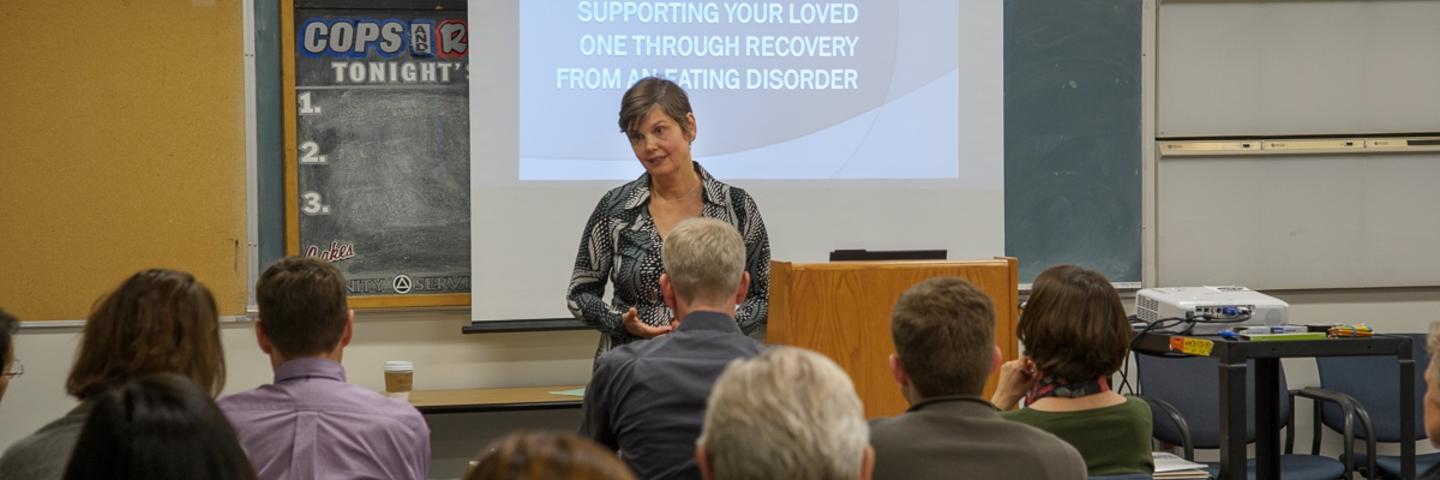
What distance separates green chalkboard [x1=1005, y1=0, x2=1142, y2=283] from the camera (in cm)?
526

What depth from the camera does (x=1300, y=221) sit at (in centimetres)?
545

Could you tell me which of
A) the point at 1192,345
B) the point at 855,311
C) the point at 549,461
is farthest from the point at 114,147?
the point at 549,461

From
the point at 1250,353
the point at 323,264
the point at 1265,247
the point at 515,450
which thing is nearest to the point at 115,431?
the point at 515,450

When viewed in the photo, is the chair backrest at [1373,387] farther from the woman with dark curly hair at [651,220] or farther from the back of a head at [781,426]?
the back of a head at [781,426]

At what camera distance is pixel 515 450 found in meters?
0.99

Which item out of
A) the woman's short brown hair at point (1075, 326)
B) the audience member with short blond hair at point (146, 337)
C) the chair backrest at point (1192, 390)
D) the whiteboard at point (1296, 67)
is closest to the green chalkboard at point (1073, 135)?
the whiteboard at point (1296, 67)

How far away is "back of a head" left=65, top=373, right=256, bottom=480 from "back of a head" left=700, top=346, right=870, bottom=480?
491 millimetres

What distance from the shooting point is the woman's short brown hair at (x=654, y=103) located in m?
3.65

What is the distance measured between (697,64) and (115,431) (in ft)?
12.4

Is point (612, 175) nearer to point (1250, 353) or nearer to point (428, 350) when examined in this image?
point (428, 350)

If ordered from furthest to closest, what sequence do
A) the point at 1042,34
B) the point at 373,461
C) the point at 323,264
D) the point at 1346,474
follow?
1. the point at 1042,34
2. the point at 1346,474
3. the point at 323,264
4. the point at 373,461

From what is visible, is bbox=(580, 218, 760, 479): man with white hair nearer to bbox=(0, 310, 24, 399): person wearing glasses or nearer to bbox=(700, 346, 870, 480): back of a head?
bbox=(700, 346, 870, 480): back of a head

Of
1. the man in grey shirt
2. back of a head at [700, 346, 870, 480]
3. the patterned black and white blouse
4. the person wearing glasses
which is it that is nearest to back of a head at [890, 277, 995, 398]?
the man in grey shirt

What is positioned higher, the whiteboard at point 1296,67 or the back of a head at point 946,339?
the whiteboard at point 1296,67
